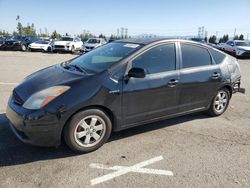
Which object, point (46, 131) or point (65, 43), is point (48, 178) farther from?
point (65, 43)

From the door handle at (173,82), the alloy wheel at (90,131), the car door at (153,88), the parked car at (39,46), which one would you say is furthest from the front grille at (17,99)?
the parked car at (39,46)

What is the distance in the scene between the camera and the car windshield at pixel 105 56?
153 inches

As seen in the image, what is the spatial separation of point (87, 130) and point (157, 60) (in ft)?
5.28

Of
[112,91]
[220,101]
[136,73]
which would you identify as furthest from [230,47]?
[112,91]

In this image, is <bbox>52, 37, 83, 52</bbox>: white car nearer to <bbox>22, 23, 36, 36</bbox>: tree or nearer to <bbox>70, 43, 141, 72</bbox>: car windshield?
<bbox>70, 43, 141, 72</bbox>: car windshield

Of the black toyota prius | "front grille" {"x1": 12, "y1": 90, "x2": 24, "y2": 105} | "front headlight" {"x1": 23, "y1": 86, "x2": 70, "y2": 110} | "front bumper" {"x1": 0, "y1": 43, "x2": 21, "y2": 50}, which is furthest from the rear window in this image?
"front bumper" {"x1": 0, "y1": 43, "x2": 21, "y2": 50}

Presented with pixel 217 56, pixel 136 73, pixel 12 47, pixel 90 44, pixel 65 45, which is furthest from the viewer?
pixel 12 47

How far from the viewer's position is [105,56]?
14.1 feet

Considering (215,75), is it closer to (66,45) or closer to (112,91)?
(112,91)

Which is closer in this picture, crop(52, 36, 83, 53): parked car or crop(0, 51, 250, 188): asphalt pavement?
crop(0, 51, 250, 188): asphalt pavement

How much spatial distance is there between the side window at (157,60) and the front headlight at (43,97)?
119 cm

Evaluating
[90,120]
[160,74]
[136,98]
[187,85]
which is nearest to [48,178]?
[90,120]

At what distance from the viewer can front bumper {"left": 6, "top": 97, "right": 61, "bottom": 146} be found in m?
3.22

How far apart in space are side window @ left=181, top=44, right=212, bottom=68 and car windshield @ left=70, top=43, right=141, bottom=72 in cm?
93
